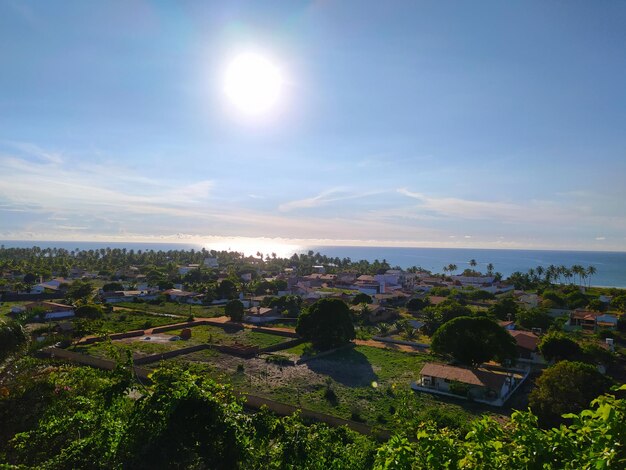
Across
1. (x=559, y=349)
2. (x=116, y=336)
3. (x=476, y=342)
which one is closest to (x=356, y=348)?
(x=476, y=342)

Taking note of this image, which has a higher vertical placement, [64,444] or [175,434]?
[175,434]

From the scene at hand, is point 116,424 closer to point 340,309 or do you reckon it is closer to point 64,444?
point 64,444

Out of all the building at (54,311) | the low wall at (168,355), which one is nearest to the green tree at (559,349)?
the low wall at (168,355)

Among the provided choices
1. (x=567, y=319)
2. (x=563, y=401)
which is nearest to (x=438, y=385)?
(x=563, y=401)

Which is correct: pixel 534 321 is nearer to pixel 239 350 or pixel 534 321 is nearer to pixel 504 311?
pixel 504 311

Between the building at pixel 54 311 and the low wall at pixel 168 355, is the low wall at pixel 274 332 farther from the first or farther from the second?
the building at pixel 54 311
